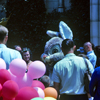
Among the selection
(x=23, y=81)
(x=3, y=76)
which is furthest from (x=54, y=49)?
(x=3, y=76)

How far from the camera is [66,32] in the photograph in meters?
6.26

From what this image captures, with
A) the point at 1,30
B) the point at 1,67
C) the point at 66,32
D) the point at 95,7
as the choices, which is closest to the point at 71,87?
the point at 1,67

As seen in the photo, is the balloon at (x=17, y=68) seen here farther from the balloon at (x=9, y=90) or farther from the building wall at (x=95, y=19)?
Answer: the building wall at (x=95, y=19)

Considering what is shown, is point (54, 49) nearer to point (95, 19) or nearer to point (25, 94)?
point (95, 19)

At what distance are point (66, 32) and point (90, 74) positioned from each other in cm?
373

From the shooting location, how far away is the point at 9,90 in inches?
82.7

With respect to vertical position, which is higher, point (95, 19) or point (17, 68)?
point (95, 19)

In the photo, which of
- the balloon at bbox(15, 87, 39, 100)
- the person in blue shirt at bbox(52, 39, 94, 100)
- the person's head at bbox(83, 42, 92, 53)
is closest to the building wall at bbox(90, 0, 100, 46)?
the person's head at bbox(83, 42, 92, 53)

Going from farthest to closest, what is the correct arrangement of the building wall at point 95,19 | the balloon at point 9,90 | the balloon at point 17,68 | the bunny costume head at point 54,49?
1. the building wall at point 95,19
2. the bunny costume head at point 54,49
3. the balloon at point 17,68
4. the balloon at point 9,90

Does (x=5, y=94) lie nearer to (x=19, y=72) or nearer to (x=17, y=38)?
(x=19, y=72)

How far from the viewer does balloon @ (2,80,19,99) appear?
2102 mm

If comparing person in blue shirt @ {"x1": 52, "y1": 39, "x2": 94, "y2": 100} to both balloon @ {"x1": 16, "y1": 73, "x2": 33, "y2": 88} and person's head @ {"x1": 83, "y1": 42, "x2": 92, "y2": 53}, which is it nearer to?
balloon @ {"x1": 16, "y1": 73, "x2": 33, "y2": 88}

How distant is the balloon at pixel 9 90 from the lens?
210 centimetres

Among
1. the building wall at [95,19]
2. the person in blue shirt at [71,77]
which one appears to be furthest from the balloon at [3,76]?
the building wall at [95,19]
